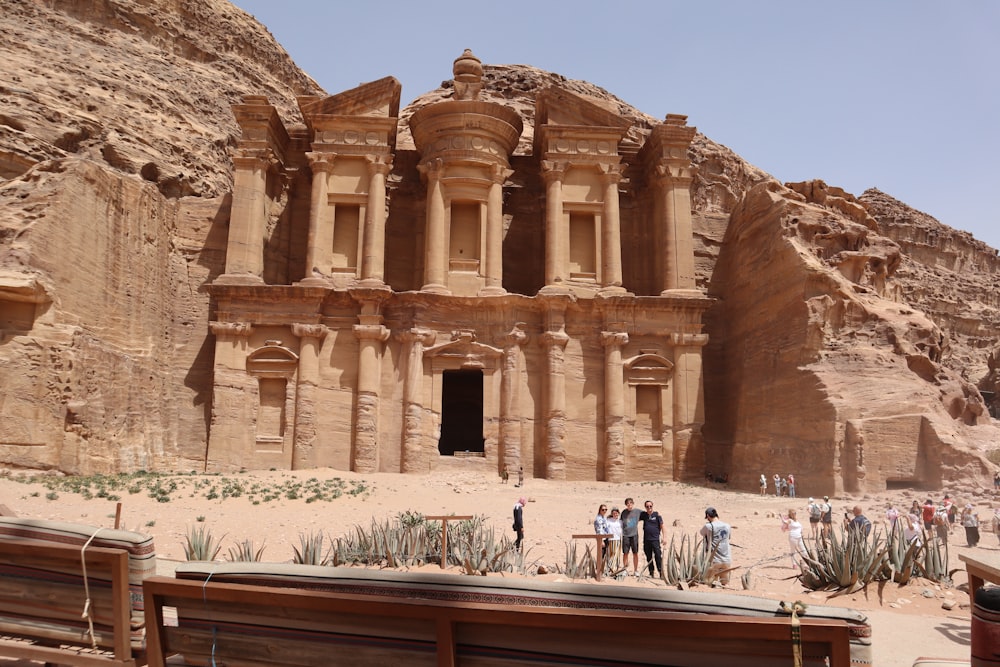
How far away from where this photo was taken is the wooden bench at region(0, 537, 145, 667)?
3949 millimetres

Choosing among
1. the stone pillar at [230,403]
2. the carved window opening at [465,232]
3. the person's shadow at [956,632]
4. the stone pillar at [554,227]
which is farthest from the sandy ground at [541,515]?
the carved window opening at [465,232]

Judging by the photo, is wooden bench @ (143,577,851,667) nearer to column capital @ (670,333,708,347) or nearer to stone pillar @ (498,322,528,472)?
stone pillar @ (498,322,528,472)

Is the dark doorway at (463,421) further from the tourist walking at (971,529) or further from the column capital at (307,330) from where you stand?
the tourist walking at (971,529)

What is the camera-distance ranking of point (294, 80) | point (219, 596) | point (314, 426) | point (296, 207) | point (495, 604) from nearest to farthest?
point (495, 604) → point (219, 596) → point (314, 426) → point (296, 207) → point (294, 80)

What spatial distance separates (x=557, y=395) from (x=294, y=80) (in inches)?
1084

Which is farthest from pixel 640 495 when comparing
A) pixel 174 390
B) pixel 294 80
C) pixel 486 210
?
pixel 294 80

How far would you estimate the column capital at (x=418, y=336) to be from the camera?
25250 mm

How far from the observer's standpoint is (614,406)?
25.6m

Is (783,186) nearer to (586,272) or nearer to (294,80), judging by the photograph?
(586,272)

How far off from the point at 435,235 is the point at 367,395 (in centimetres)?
671

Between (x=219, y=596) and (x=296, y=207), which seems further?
(x=296, y=207)

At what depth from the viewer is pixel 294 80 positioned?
4150 cm

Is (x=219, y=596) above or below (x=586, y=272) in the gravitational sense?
below

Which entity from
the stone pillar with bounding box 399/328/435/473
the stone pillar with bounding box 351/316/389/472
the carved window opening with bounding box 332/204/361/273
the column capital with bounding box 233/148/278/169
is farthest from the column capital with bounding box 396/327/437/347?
the column capital with bounding box 233/148/278/169
